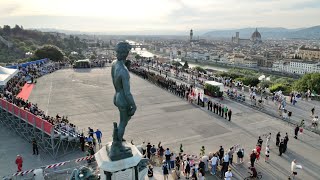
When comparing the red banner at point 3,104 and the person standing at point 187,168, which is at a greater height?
the red banner at point 3,104

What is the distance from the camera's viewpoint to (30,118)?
51.7ft

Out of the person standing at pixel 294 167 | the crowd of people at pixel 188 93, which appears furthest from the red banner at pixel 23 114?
the person standing at pixel 294 167

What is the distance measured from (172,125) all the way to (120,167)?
488 inches

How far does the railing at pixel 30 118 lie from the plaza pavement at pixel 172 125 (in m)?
1.22

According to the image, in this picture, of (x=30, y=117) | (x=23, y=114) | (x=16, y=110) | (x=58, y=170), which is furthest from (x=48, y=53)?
(x=58, y=170)

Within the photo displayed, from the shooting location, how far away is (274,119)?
21.0 m

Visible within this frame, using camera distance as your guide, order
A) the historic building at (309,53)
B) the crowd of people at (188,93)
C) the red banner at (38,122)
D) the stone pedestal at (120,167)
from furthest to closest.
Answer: the historic building at (309,53) < the crowd of people at (188,93) < the red banner at (38,122) < the stone pedestal at (120,167)

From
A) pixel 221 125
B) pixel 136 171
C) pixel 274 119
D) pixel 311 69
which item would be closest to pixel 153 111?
pixel 221 125

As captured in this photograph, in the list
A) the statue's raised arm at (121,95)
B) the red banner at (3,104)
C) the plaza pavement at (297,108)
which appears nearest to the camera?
the statue's raised arm at (121,95)

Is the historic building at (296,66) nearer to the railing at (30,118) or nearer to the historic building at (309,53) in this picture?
the historic building at (309,53)

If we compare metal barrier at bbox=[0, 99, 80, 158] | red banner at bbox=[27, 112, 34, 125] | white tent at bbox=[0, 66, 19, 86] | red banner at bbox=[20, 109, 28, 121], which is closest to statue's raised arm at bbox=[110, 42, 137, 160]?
metal barrier at bbox=[0, 99, 80, 158]

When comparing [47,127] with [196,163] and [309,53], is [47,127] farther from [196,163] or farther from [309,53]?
[309,53]

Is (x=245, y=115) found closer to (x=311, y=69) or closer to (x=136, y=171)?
(x=136, y=171)

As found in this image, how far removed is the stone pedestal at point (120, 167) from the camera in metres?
7.07
